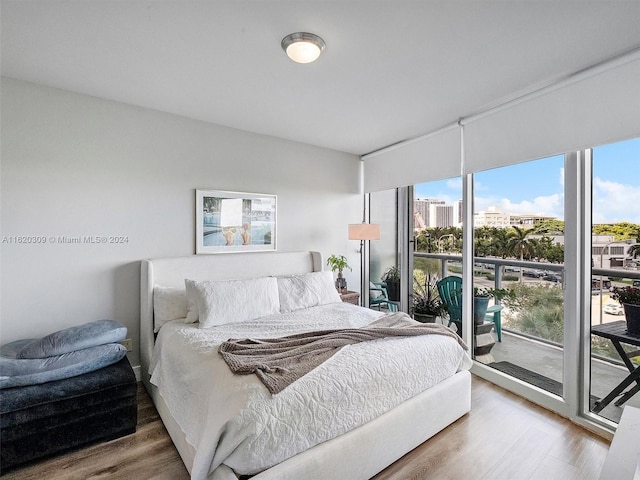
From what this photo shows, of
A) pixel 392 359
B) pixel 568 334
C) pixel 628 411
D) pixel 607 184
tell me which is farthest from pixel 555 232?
pixel 392 359

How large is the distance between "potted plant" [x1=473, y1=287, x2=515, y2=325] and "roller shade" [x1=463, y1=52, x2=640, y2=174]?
117 cm

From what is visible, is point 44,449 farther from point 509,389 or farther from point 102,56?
point 509,389

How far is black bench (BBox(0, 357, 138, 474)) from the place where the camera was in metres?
1.81

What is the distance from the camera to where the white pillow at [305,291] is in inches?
121

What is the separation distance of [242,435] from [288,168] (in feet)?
9.83

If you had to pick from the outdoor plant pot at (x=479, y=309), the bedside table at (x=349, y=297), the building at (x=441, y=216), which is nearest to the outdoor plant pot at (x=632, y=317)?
the outdoor plant pot at (x=479, y=309)

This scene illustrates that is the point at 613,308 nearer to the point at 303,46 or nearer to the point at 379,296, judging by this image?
the point at 379,296

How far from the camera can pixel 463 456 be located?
6.46 ft

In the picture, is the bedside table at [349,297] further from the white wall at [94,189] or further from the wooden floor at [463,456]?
the wooden floor at [463,456]

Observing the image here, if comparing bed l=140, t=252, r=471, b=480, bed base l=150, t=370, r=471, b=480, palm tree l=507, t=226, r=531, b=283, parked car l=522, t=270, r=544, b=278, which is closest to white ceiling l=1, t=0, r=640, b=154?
palm tree l=507, t=226, r=531, b=283

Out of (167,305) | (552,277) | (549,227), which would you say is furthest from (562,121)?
(167,305)

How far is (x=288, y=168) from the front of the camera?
12.5 ft

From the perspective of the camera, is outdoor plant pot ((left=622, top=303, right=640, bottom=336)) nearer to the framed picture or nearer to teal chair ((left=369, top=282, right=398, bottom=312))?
teal chair ((left=369, top=282, right=398, bottom=312))

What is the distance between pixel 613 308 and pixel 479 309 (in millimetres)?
1030
